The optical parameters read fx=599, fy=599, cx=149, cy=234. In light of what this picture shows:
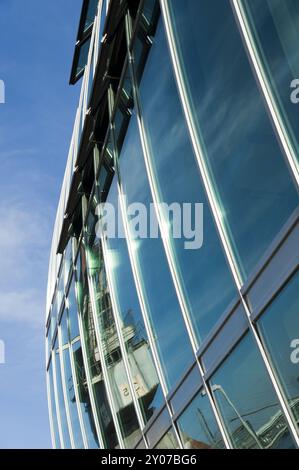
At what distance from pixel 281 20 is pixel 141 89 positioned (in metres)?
5.42

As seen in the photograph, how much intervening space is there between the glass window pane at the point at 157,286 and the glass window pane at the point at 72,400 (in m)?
7.83

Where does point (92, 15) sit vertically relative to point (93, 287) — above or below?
above

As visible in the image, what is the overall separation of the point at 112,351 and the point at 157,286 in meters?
3.64

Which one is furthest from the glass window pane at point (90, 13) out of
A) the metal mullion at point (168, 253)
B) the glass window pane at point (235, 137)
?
the glass window pane at point (235, 137)

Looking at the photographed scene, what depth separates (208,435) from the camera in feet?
29.8

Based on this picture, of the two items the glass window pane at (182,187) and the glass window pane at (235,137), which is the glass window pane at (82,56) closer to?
the glass window pane at (182,187)

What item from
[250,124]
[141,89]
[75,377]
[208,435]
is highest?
[141,89]

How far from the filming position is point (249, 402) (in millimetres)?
7766

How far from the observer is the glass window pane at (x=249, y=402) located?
7.25 m

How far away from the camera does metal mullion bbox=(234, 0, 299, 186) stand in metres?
6.72

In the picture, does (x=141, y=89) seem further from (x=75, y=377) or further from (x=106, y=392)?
(x=75, y=377)

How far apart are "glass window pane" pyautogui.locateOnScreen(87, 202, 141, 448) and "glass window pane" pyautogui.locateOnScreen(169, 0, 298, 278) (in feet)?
20.3

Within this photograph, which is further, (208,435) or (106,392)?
(106,392)

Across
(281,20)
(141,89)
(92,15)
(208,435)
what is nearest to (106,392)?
(208,435)
